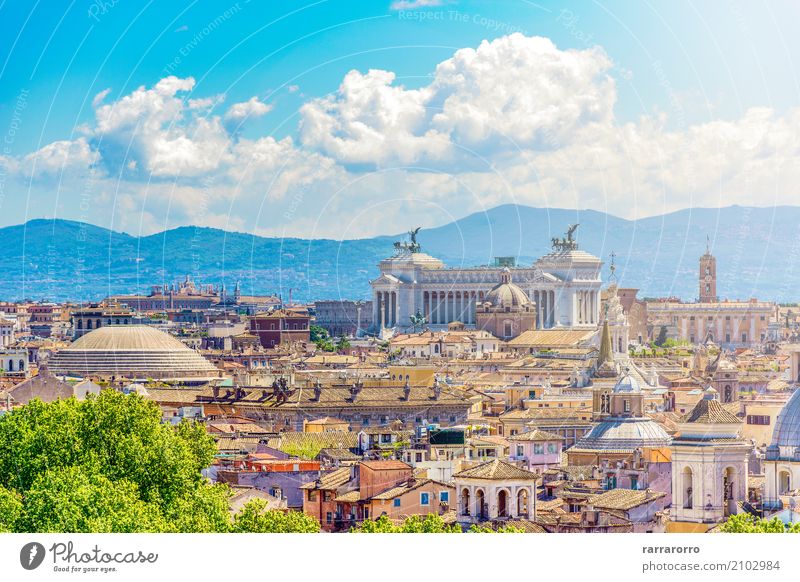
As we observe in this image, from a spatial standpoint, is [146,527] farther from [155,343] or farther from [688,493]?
[155,343]

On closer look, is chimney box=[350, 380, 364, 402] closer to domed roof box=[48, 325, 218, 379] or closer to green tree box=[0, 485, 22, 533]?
domed roof box=[48, 325, 218, 379]

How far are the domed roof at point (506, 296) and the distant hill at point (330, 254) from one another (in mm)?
2001

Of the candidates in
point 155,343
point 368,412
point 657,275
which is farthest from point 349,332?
point 368,412

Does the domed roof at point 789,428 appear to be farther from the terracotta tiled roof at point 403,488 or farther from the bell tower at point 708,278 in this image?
the bell tower at point 708,278

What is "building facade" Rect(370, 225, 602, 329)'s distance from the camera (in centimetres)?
13462

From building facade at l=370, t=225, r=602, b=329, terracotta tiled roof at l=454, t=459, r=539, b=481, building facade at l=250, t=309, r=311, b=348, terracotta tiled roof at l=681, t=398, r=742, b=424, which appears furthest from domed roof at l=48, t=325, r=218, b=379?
terracotta tiled roof at l=454, t=459, r=539, b=481

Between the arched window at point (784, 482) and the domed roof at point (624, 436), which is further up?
the domed roof at point (624, 436)

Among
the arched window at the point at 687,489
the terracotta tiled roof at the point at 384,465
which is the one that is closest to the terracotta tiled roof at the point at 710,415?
the arched window at the point at 687,489

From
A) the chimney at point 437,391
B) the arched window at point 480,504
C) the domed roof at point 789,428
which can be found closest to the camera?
the arched window at point 480,504

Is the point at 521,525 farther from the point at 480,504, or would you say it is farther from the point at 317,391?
the point at 317,391

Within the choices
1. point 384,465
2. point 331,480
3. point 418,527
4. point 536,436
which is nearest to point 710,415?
point 384,465

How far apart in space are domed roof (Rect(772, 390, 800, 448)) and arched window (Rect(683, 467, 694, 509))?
1.73m

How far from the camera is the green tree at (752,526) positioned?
34094 mm
